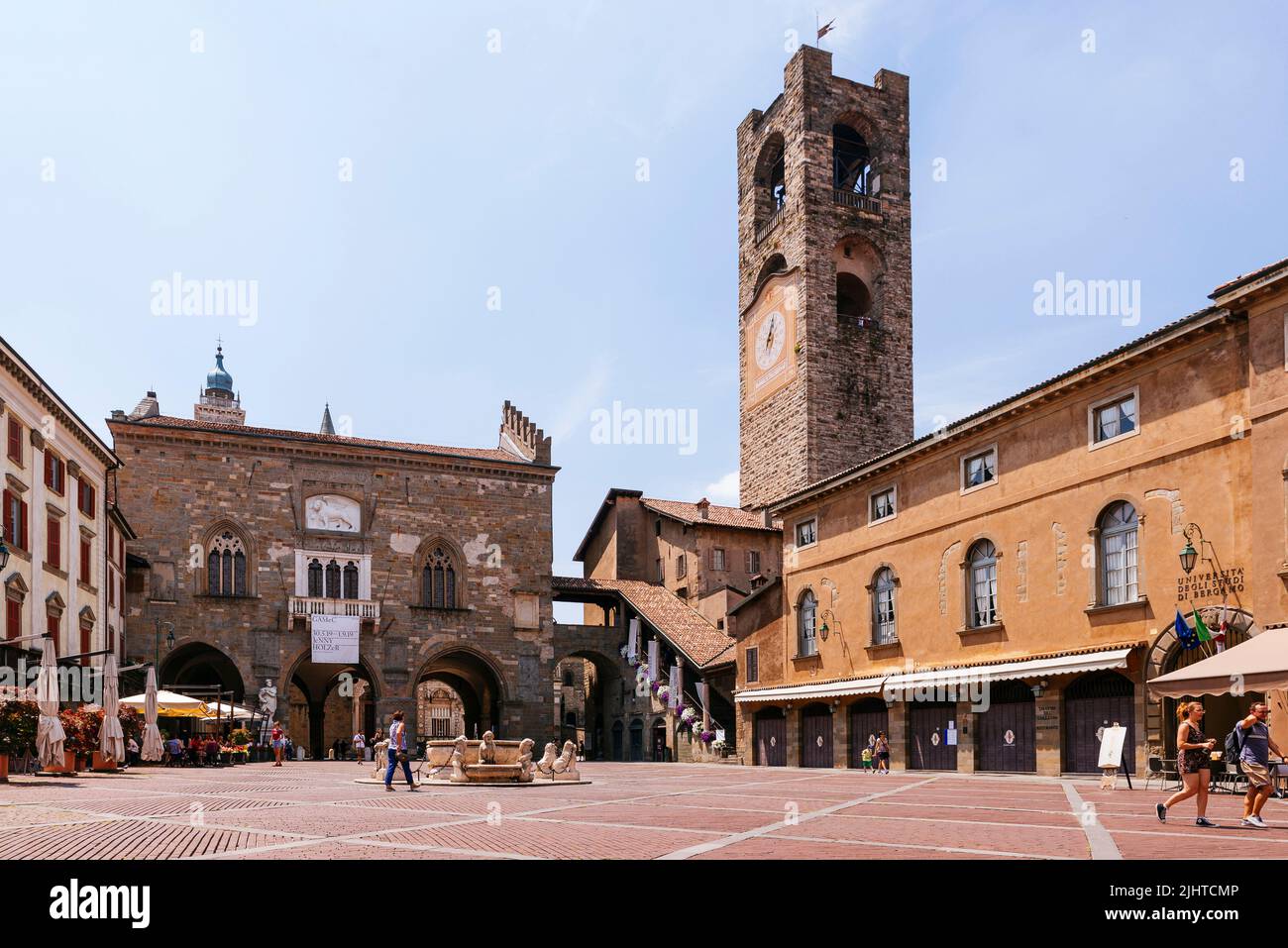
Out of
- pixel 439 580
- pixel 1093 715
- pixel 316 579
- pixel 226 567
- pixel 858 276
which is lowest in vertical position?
pixel 1093 715

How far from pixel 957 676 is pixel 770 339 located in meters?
28.9

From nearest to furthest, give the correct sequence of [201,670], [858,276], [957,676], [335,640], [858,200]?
[957,676] < [335,640] < [201,670] < [858,200] < [858,276]

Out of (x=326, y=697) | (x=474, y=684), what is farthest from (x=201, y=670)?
(x=474, y=684)

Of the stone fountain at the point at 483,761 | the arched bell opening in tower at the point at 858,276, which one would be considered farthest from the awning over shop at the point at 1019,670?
the arched bell opening in tower at the point at 858,276

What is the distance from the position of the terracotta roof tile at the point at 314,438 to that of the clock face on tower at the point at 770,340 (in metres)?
11.1

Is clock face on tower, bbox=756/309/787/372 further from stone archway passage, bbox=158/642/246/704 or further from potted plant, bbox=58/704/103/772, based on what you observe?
potted plant, bbox=58/704/103/772

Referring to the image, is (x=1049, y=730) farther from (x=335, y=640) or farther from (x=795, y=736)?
(x=335, y=640)

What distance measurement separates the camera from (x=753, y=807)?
15.6 metres

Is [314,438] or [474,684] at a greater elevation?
[314,438]

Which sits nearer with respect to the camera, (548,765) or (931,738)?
(548,765)

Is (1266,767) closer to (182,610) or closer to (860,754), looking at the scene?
(860,754)

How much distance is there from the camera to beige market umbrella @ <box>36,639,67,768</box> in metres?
21.5

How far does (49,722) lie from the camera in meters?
21.5
